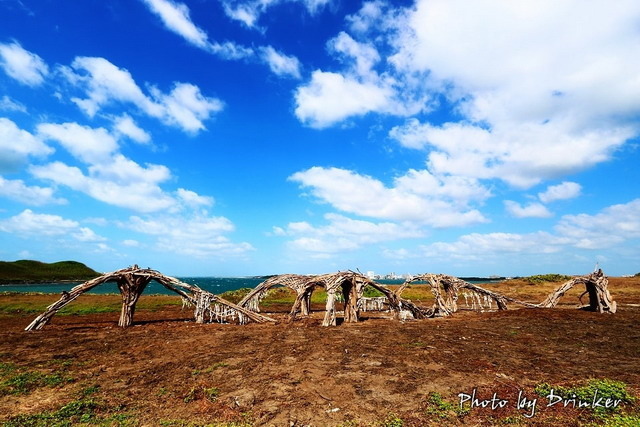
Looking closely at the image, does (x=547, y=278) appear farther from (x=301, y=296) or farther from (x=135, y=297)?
(x=135, y=297)

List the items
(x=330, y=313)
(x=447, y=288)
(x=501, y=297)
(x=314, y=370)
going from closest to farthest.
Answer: (x=314, y=370) < (x=330, y=313) < (x=501, y=297) < (x=447, y=288)

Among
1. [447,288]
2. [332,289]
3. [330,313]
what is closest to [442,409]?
[330,313]

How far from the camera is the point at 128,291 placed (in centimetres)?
1650

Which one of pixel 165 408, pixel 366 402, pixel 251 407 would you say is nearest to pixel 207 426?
pixel 251 407

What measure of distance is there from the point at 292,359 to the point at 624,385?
8.33 meters

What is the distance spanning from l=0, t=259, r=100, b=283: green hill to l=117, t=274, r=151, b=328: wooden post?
102208mm

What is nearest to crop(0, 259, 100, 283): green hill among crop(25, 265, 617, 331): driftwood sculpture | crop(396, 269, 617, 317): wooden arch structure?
crop(25, 265, 617, 331): driftwood sculpture

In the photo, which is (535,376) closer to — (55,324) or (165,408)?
(165,408)

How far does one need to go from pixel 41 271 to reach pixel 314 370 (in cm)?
13921

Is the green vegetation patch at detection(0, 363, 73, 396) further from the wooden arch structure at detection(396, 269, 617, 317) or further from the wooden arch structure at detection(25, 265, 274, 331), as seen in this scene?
the wooden arch structure at detection(396, 269, 617, 317)

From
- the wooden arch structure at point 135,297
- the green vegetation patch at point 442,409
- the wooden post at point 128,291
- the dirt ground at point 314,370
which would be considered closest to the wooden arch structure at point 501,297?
the dirt ground at point 314,370

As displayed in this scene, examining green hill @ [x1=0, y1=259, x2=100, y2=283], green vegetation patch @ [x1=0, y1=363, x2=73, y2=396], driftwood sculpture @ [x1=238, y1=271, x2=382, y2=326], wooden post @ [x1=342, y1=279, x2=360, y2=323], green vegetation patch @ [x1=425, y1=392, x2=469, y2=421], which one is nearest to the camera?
green vegetation patch @ [x1=425, y1=392, x2=469, y2=421]

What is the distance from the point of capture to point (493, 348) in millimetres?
11320

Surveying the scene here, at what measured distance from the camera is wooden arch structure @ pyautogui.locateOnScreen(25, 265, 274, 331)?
50.4 feet
